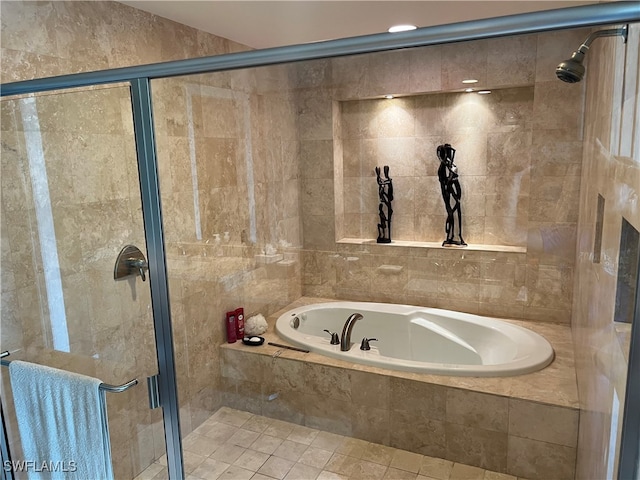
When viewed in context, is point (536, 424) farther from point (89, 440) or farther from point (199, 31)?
point (199, 31)

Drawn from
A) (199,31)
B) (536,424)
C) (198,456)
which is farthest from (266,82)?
(536,424)

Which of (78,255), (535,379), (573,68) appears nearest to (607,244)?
(573,68)

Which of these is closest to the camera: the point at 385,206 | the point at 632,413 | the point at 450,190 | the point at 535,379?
the point at 632,413

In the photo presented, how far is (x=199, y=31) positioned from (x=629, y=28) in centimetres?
231

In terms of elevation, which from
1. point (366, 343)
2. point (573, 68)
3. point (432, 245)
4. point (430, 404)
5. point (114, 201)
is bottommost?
point (430, 404)

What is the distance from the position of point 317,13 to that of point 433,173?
145 centimetres

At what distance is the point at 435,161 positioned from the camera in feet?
10.9

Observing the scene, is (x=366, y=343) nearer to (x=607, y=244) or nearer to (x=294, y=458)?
(x=294, y=458)

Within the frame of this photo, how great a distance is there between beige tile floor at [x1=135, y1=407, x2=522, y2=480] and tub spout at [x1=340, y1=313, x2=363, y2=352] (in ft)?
1.68

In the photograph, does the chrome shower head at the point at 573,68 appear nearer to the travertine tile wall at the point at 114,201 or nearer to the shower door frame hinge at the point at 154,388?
the travertine tile wall at the point at 114,201

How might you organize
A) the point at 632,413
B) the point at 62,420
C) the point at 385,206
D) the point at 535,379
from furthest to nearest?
the point at 385,206 < the point at 535,379 < the point at 62,420 < the point at 632,413

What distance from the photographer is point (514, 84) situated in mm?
2965

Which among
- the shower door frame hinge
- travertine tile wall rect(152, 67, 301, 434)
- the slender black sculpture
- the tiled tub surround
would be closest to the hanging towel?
the shower door frame hinge

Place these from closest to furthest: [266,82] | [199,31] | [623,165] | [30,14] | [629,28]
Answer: [629,28], [623,165], [30,14], [199,31], [266,82]
